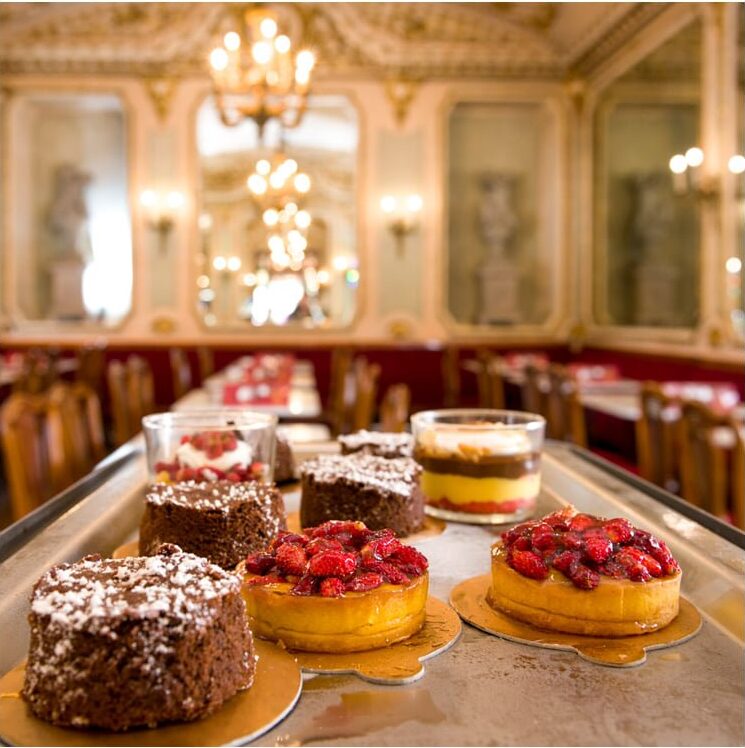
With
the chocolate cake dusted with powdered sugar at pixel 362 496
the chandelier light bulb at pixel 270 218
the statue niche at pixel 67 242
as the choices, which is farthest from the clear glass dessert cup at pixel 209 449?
the statue niche at pixel 67 242

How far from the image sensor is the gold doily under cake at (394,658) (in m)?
0.88

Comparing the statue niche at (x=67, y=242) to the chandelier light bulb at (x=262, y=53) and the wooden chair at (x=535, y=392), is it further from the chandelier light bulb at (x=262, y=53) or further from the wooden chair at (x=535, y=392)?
the wooden chair at (x=535, y=392)

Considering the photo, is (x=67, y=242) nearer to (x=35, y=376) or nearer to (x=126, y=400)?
(x=35, y=376)

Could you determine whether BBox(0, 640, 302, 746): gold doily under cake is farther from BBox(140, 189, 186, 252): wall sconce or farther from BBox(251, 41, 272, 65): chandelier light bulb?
BBox(140, 189, 186, 252): wall sconce

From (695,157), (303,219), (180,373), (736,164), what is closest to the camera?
(736,164)

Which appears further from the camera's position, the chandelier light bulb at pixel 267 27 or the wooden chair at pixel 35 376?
the wooden chair at pixel 35 376

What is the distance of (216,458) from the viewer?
148cm

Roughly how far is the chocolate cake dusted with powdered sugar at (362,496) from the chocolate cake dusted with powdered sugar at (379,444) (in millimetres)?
199

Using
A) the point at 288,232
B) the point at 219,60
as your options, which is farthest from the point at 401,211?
the point at 219,60

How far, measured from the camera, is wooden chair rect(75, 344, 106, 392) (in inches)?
315

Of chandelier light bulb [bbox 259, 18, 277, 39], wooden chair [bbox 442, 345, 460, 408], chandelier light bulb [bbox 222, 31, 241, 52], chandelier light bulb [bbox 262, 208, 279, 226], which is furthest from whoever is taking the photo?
chandelier light bulb [bbox 262, 208, 279, 226]

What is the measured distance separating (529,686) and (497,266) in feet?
30.4

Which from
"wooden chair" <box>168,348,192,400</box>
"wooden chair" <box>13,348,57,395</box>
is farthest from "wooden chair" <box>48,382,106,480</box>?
"wooden chair" <box>168,348,192,400</box>

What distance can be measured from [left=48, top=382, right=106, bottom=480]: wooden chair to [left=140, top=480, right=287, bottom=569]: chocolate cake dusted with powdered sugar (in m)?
1.83
